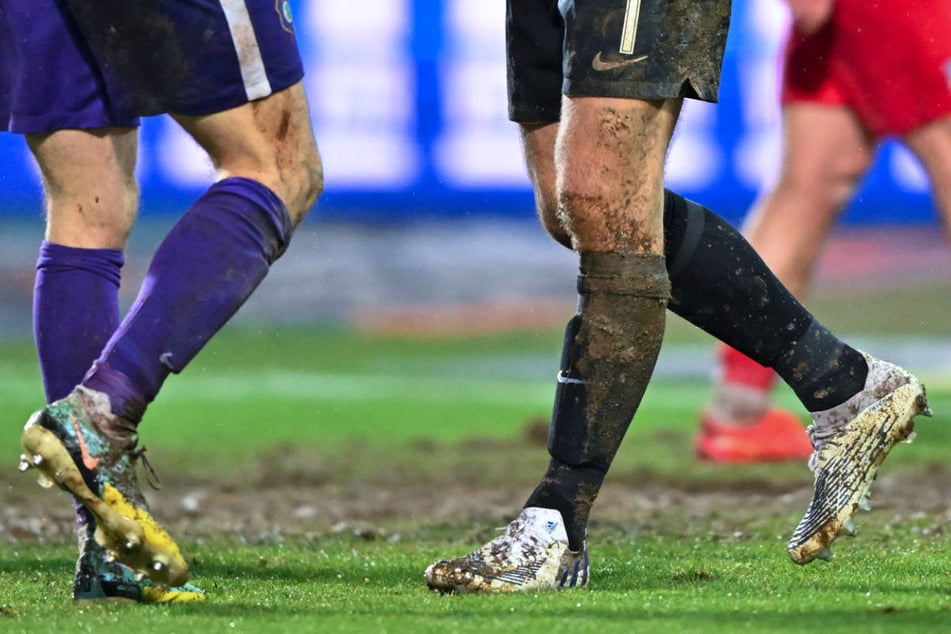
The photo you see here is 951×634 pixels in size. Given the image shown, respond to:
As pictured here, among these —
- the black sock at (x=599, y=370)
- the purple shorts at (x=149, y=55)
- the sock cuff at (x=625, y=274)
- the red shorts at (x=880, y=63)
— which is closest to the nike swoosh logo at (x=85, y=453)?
the purple shorts at (x=149, y=55)

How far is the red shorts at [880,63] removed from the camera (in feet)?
15.2

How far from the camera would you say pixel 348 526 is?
4094mm

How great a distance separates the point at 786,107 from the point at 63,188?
2.75m

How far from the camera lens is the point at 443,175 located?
362 inches

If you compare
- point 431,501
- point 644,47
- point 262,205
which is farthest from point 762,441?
point 262,205

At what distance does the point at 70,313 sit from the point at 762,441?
9.75ft

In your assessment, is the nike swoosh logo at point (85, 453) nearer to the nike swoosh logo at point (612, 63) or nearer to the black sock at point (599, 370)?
the black sock at point (599, 370)

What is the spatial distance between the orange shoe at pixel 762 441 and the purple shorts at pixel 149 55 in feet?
9.59

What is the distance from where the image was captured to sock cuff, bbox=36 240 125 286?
290 centimetres

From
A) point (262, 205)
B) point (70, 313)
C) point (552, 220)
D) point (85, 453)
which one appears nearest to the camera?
point (85, 453)

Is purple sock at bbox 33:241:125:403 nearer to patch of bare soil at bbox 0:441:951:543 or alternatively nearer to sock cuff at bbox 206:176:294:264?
sock cuff at bbox 206:176:294:264

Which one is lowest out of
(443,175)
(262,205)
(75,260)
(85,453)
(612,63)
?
(443,175)

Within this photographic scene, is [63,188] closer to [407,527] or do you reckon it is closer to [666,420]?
[407,527]

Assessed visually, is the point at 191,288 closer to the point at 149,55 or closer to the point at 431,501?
the point at 149,55
